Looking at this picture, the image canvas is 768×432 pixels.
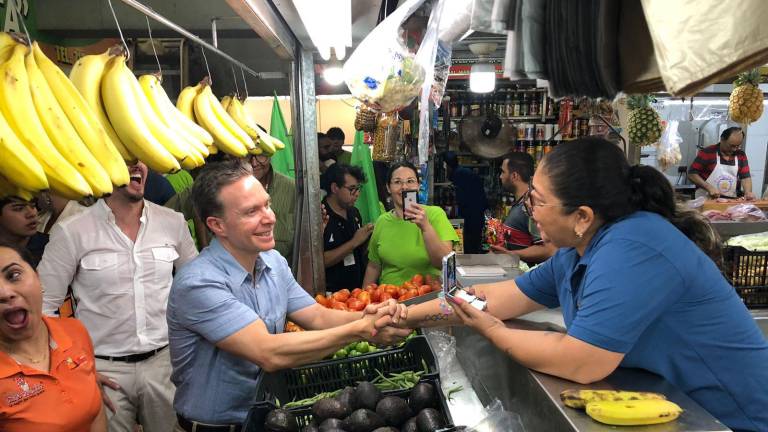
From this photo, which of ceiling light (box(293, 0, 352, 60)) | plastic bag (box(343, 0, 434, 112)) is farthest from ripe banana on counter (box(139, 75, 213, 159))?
plastic bag (box(343, 0, 434, 112))

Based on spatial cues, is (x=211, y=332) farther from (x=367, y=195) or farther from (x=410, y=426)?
(x=367, y=195)

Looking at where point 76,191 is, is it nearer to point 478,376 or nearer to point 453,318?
point 453,318

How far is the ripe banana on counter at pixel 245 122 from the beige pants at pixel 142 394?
1.35 m

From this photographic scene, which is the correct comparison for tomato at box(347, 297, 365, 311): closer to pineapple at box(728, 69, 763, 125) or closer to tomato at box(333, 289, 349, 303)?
tomato at box(333, 289, 349, 303)

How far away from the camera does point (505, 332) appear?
1663 mm

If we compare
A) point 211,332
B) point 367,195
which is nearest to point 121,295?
point 211,332

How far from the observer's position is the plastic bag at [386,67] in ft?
7.30

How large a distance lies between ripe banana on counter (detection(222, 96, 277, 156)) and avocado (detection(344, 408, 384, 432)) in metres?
1.67

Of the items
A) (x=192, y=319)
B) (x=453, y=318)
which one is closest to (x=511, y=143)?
(x=453, y=318)

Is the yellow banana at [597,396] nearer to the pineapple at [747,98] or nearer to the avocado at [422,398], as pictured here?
the avocado at [422,398]

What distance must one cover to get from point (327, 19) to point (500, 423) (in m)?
1.90

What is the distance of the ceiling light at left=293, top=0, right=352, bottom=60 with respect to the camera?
2.12 m

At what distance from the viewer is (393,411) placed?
156cm

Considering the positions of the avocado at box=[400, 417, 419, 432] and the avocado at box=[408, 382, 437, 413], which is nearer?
the avocado at box=[400, 417, 419, 432]
